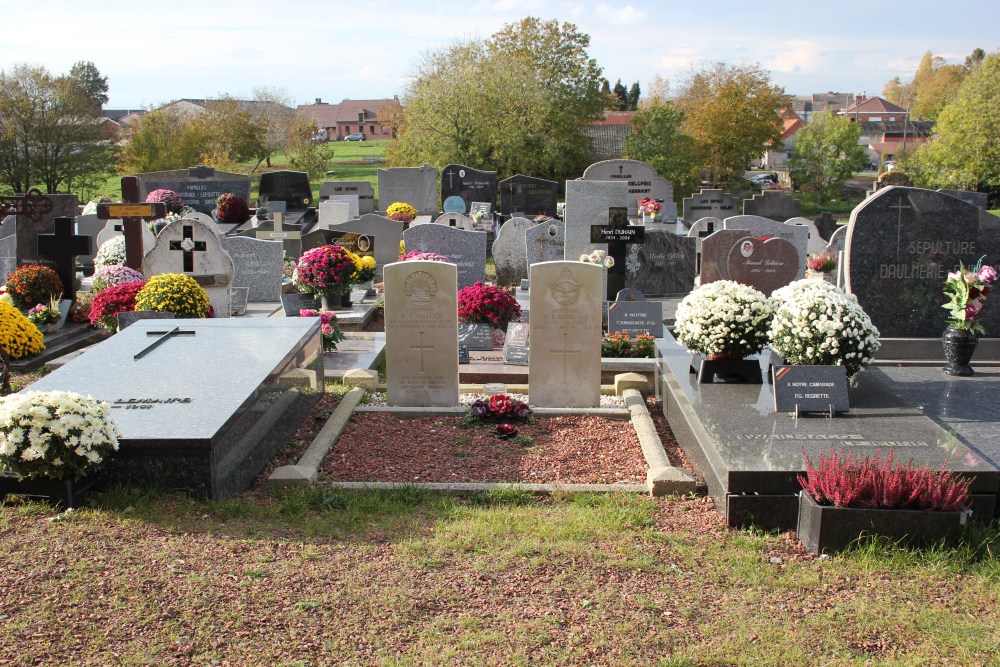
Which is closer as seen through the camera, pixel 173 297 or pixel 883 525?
pixel 883 525

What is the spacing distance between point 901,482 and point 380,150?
69817 millimetres

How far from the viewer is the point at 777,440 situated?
5973 mm

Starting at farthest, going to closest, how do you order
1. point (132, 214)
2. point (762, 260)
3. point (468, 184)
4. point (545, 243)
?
point (468, 184), point (545, 243), point (132, 214), point (762, 260)

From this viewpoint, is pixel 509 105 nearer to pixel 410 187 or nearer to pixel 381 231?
pixel 410 187

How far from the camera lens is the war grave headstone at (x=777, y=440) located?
542cm

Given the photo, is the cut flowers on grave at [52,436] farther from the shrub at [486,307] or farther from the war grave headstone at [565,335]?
the shrub at [486,307]

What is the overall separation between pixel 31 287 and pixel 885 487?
10409mm

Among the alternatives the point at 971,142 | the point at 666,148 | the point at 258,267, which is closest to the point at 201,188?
the point at 258,267

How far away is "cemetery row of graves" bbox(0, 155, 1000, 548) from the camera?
18.4 ft

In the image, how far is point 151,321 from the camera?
8250mm

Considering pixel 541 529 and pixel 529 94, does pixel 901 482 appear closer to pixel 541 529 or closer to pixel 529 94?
pixel 541 529

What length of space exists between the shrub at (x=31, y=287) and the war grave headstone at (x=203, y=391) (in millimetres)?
3866

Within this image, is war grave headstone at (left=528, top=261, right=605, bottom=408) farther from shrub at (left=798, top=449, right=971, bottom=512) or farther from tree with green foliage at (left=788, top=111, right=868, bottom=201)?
tree with green foliage at (left=788, top=111, right=868, bottom=201)

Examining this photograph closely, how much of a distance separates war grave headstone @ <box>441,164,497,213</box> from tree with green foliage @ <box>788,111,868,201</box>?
20323 millimetres
